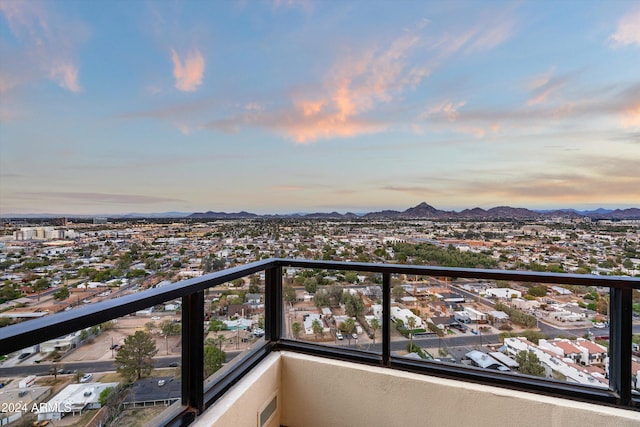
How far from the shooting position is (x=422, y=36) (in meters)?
4.20

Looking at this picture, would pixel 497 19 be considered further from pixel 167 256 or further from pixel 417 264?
pixel 167 256

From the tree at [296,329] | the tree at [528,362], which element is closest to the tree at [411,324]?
the tree at [528,362]

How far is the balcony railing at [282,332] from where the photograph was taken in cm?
108

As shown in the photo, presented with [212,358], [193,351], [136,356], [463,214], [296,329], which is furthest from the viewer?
[463,214]

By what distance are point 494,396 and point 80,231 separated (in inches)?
146

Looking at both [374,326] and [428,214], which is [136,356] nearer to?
[374,326]

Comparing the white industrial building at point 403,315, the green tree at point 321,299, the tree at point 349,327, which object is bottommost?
the tree at point 349,327

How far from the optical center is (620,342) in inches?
69.0

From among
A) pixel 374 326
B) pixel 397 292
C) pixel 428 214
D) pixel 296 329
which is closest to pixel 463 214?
pixel 428 214

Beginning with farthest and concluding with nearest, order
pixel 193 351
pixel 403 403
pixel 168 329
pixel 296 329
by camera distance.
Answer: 1. pixel 296 329
2. pixel 403 403
3. pixel 193 351
4. pixel 168 329

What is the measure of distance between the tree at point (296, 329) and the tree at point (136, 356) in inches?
47.0

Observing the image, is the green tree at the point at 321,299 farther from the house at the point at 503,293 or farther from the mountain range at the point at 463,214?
the mountain range at the point at 463,214

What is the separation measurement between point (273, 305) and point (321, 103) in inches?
150

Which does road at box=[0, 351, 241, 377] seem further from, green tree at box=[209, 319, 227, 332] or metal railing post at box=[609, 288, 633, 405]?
metal railing post at box=[609, 288, 633, 405]
